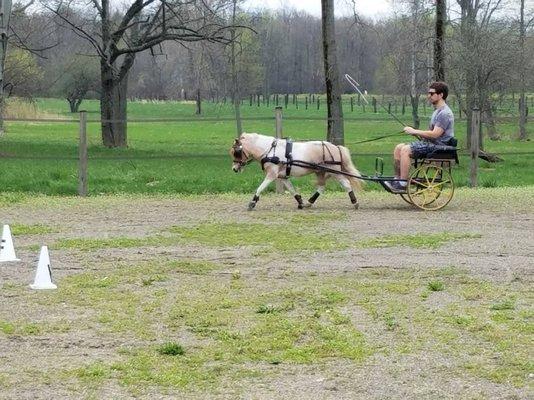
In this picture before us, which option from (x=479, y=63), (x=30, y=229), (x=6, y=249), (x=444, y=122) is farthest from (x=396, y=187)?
(x=479, y=63)

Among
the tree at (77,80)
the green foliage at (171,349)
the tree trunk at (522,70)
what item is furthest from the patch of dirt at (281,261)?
the tree at (77,80)

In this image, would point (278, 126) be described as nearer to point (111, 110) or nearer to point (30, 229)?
point (30, 229)

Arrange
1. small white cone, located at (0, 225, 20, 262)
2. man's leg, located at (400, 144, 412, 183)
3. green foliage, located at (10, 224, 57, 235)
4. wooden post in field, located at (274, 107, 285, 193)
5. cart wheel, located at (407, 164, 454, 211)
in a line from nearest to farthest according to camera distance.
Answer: small white cone, located at (0, 225, 20, 262), green foliage, located at (10, 224, 57, 235), man's leg, located at (400, 144, 412, 183), cart wheel, located at (407, 164, 454, 211), wooden post in field, located at (274, 107, 285, 193)

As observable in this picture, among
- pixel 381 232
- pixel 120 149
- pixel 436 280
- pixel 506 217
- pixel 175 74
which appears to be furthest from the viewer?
pixel 175 74

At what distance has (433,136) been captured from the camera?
1257 cm

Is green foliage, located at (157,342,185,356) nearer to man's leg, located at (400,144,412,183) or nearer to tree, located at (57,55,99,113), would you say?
man's leg, located at (400,144,412,183)

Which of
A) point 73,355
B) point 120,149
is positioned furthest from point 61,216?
point 120,149

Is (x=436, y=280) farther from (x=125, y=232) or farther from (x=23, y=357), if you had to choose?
(x=125, y=232)

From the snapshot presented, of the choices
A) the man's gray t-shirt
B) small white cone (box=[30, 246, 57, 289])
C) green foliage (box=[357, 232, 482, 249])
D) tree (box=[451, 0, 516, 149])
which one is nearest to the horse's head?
the man's gray t-shirt

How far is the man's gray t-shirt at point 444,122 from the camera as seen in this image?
494 inches

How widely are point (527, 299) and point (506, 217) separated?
17.6ft

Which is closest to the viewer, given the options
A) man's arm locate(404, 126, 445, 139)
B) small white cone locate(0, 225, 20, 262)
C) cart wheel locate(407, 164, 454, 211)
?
small white cone locate(0, 225, 20, 262)

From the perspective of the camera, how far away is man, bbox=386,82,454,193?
12.6 m

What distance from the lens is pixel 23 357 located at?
5418 mm
